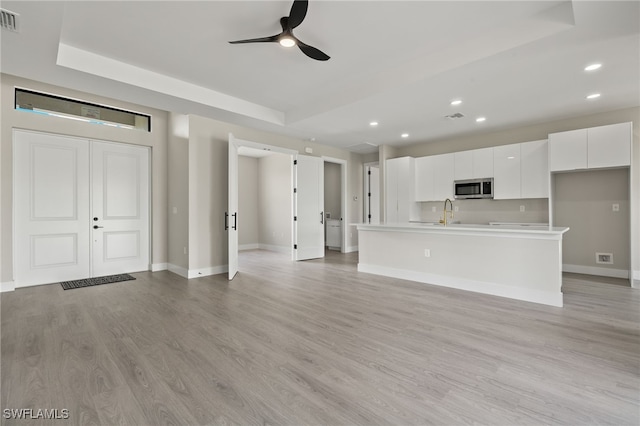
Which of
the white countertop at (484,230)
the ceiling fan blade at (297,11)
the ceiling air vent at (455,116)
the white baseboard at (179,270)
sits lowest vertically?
the white baseboard at (179,270)

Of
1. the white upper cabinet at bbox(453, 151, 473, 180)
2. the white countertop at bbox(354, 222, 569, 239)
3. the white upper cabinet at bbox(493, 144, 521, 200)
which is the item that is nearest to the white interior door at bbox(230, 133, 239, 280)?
the white countertop at bbox(354, 222, 569, 239)

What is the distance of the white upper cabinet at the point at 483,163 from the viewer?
5.69m

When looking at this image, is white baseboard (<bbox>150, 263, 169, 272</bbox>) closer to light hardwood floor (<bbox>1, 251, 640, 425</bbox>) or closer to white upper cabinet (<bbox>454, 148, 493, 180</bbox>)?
light hardwood floor (<bbox>1, 251, 640, 425</bbox>)

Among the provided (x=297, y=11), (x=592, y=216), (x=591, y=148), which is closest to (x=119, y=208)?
(x=297, y=11)

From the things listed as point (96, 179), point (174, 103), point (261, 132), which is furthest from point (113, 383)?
point (261, 132)

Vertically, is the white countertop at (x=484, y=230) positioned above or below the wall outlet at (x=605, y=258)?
above

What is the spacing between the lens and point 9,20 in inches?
98.0

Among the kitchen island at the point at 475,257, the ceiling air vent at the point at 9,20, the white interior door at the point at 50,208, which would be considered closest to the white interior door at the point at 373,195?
the kitchen island at the point at 475,257

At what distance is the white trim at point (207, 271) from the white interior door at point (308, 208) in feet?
5.58

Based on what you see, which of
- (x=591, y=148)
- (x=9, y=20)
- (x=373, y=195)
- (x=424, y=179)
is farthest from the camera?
(x=373, y=195)

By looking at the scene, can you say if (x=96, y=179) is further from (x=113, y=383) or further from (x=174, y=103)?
(x=113, y=383)

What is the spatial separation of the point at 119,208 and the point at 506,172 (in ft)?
23.0

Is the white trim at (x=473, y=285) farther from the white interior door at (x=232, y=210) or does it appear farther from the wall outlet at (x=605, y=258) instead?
the wall outlet at (x=605, y=258)

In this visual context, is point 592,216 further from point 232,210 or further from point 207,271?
point 207,271
